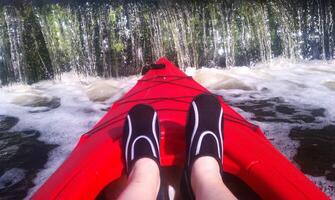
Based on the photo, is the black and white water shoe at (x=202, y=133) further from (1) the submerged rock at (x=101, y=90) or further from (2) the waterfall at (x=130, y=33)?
(2) the waterfall at (x=130, y=33)

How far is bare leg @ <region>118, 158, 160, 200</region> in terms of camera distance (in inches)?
64.1

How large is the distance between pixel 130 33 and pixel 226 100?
2.24m

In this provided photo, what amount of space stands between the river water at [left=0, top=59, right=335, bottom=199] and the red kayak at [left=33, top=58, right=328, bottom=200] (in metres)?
0.87

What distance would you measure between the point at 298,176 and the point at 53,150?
2.58m

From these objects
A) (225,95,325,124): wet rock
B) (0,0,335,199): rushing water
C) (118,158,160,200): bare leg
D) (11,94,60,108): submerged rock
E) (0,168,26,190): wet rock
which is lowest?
(0,168,26,190): wet rock

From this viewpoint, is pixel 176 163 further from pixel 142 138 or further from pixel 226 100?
pixel 226 100

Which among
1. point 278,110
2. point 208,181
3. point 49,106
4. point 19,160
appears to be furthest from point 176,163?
point 49,106

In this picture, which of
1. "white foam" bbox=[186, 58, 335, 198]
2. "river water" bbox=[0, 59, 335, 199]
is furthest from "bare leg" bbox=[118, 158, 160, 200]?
"white foam" bbox=[186, 58, 335, 198]

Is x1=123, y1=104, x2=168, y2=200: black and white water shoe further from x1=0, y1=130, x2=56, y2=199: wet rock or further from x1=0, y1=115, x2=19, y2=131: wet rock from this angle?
x1=0, y1=115, x2=19, y2=131: wet rock

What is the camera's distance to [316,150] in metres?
3.21

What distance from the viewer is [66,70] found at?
6.39 m

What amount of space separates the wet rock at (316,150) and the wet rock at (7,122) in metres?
3.23

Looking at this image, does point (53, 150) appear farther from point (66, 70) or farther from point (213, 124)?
point (66, 70)

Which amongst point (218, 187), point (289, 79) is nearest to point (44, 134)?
point (218, 187)
